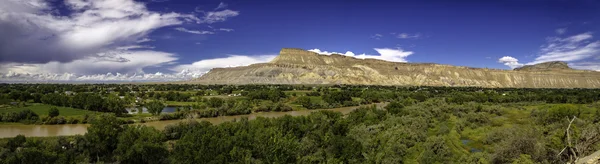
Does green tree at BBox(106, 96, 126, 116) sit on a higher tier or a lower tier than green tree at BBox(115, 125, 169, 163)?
higher

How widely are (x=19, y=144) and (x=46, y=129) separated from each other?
17.5m

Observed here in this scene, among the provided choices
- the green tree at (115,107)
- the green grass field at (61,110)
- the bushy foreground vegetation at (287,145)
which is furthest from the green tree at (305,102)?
the green grass field at (61,110)

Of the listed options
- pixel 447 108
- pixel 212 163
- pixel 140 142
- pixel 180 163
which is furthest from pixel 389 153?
pixel 447 108

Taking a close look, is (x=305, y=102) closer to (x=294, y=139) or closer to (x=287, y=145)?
(x=294, y=139)

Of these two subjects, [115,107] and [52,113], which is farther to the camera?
[115,107]

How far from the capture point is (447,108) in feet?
228

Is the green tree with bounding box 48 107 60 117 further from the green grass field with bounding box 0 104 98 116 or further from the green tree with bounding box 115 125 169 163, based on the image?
the green tree with bounding box 115 125 169 163

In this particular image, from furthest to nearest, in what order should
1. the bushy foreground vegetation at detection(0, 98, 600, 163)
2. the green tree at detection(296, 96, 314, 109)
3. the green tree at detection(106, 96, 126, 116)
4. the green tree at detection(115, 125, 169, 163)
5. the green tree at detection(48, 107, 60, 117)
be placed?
the green tree at detection(296, 96, 314, 109) → the green tree at detection(106, 96, 126, 116) → the green tree at detection(48, 107, 60, 117) → the green tree at detection(115, 125, 169, 163) → the bushy foreground vegetation at detection(0, 98, 600, 163)

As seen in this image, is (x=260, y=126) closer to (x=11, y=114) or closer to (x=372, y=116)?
(x=372, y=116)

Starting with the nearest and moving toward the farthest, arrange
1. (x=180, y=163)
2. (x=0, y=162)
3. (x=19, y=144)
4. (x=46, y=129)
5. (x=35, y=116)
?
1. (x=0, y=162)
2. (x=180, y=163)
3. (x=19, y=144)
4. (x=46, y=129)
5. (x=35, y=116)

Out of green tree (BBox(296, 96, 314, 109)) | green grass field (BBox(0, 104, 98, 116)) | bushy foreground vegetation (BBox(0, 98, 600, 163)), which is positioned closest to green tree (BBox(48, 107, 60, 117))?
green grass field (BBox(0, 104, 98, 116))

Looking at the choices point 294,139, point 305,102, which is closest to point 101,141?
point 294,139

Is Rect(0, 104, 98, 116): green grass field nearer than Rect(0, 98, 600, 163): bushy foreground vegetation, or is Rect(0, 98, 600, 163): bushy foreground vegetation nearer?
Rect(0, 98, 600, 163): bushy foreground vegetation

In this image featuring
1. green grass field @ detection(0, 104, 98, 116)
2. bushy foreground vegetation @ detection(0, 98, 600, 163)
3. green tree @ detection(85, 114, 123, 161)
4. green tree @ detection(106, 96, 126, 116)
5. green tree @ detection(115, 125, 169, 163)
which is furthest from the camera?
green tree @ detection(106, 96, 126, 116)
